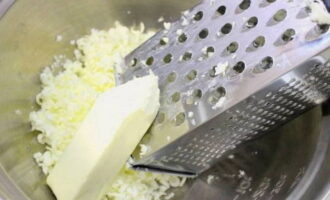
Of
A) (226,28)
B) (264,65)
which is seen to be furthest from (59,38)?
(264,65)

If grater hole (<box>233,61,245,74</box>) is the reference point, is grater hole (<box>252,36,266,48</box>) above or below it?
above

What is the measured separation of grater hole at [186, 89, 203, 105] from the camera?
93 cm

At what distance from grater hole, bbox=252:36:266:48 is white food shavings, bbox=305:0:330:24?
0.10 m

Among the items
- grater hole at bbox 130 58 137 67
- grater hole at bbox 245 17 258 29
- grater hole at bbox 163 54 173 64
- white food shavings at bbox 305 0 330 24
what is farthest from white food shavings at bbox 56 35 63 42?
white food shavings at bbox 305 0 330 24

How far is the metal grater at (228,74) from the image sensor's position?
2.70 feet

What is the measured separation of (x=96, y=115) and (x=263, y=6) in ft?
1.44

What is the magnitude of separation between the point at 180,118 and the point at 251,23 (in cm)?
24

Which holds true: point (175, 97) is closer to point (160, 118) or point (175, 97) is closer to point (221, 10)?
point (160, 118)

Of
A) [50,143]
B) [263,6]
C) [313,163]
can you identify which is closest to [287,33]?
[263,6]

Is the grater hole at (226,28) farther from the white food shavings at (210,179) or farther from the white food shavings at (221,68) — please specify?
the white food shavings at (210,179)

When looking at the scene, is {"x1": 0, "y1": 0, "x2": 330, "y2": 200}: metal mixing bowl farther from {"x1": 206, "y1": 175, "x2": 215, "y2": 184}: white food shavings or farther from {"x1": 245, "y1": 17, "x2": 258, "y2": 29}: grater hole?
{"x1": 245, "y1": 17, "x2": 258, "y2": 29}: grater hole

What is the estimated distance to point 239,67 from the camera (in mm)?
884

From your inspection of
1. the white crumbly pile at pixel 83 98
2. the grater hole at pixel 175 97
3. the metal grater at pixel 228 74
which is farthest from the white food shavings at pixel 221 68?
the white crumbly pile at pixel 83 98

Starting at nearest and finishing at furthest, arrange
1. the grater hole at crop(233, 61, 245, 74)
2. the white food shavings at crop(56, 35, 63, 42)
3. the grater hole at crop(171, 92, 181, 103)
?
1. the grater hole at crop(233, 61, 245, 74)
2. the grater hole at crop(171, 92, 181, 103)
3. the white food shavings at crop(56, 35, 63, 42)
